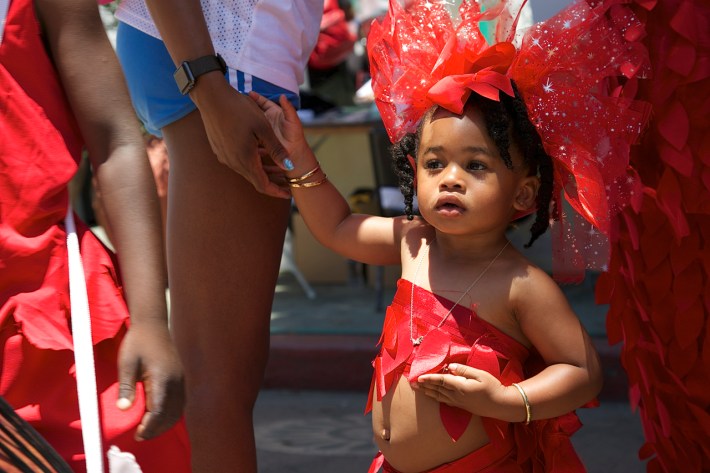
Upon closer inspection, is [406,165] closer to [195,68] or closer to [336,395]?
[195,68]

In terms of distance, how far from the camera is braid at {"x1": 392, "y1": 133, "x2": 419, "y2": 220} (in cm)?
256

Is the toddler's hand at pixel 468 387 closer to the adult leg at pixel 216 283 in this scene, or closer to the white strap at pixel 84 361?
the adult leg at pixel 216 283

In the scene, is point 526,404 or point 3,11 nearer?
point 3,11

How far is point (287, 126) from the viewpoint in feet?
8.49

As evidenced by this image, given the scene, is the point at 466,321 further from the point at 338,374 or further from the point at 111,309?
the point at 338,374

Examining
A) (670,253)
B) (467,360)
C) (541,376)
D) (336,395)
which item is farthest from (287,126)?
(336,395)

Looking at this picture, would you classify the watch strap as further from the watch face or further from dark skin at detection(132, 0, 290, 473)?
dark skin at detection(132, 0, 290, 473)

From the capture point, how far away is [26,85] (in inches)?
73.9

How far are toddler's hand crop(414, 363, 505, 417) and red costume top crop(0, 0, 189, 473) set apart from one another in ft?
2.02

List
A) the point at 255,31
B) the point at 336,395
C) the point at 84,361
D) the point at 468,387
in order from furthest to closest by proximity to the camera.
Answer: the point at 336,395, the point at 255,31, the point at 468,387, the point at 84,361

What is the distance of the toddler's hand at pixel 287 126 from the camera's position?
8.44ft

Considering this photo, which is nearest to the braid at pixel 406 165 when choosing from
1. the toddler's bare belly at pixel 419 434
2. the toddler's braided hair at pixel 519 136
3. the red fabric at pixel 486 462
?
the toddler's braided hair at pixel 519 136

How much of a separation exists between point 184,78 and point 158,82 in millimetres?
249

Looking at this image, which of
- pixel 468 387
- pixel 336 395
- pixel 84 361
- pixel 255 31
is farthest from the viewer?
pixel 336 395
